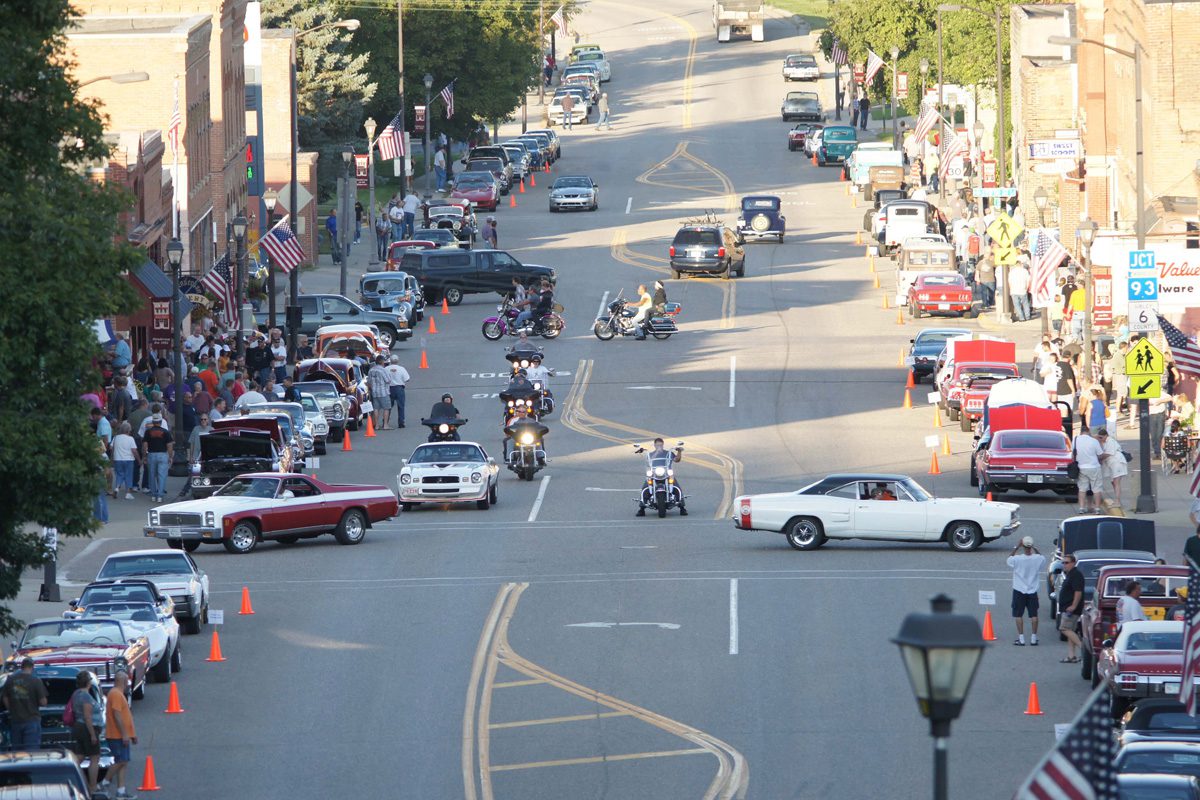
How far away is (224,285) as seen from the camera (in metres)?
Result: 53.7

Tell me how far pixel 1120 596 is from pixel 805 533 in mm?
9324

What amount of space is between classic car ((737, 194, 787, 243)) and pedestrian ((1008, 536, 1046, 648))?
5021cm

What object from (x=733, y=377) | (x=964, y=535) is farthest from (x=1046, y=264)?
(x=964, y=535)

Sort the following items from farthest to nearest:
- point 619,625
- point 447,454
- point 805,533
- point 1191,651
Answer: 1. point 447,454
2. point 805,533
3. point 619,625
4. point 1191,651

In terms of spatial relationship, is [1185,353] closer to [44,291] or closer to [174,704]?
[174,704]

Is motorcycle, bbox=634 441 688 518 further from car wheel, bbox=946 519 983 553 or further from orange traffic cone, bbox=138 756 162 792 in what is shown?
orange traffic cone, bbox=138 756 162 792

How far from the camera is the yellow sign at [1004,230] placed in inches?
2368

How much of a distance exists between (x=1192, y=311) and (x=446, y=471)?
21.4m

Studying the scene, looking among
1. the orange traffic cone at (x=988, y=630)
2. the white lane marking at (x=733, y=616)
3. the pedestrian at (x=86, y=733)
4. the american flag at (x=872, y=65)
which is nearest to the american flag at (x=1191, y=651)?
the orange traffic cone at (x=988, y=630)

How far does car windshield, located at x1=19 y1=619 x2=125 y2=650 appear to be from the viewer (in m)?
24.9

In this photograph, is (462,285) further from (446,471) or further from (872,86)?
(872,86)

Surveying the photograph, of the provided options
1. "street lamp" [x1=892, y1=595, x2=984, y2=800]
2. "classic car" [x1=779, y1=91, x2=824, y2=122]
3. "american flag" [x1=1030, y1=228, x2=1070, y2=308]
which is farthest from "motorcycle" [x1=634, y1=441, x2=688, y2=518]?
"classic car" [x1=779, y1=91, x2=824, y2=122]

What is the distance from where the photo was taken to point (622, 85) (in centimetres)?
13412

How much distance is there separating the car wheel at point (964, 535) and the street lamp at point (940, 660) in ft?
74.8
